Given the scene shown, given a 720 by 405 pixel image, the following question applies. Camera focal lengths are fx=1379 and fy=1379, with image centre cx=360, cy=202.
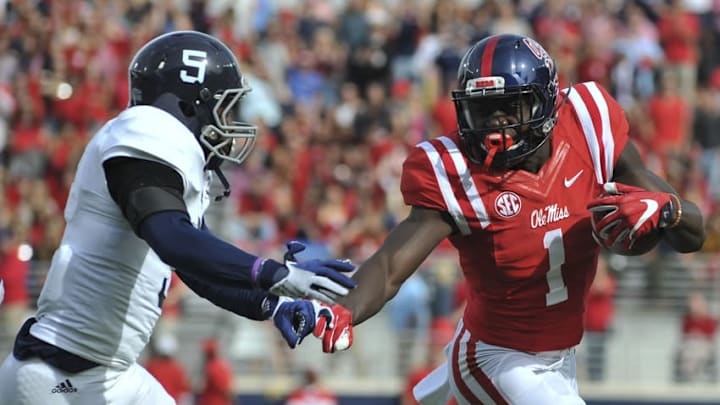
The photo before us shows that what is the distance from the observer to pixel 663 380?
34.0ft

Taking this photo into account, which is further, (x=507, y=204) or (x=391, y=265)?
(x=507, y=204)

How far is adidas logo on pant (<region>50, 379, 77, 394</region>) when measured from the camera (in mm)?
4434

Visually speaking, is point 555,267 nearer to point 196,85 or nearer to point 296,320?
point 296,320

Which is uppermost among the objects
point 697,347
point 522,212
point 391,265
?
point 522,212

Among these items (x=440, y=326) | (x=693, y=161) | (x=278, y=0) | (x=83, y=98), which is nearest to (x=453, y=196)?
(x=440, y=326)

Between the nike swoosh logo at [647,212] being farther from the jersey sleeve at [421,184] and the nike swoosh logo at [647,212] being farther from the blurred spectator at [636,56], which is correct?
the blurred spectator at [636,56]

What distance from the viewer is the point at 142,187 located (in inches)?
163

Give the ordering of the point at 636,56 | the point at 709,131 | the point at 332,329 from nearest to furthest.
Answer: the point at 332,329 → the point at 709,131 → the point at 636,56

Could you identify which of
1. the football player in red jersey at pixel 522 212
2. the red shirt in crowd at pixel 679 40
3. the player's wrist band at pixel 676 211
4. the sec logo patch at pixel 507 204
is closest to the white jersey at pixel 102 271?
the football player in red jersey at pixel 522 212

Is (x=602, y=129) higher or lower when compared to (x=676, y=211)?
higher

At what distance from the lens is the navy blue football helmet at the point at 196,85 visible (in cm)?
447

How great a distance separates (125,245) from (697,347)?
265 inches

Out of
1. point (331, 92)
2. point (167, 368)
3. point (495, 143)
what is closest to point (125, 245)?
point (495, 143)

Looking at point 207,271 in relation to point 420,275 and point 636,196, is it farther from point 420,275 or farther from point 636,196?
point 420,275
